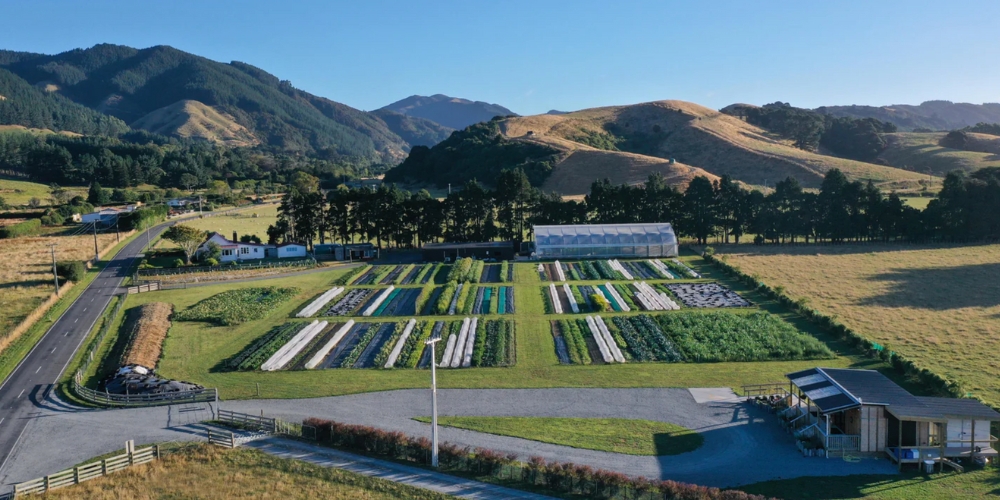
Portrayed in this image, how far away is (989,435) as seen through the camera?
2305 centimetres

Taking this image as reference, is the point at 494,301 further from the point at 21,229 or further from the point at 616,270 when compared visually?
the point at 21,229

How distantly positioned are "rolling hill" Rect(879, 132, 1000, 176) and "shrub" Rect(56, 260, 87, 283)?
451ft

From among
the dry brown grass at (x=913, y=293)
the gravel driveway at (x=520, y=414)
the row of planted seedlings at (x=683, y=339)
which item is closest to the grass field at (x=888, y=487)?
the gravel driveway at (x=520, y=414)

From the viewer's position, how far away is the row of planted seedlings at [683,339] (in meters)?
34.7

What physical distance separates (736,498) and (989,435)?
1137 cm

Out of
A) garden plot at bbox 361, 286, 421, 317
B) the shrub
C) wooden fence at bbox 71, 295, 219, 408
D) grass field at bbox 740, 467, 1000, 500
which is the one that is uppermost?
the shrub

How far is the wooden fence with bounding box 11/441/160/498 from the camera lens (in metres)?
21.2

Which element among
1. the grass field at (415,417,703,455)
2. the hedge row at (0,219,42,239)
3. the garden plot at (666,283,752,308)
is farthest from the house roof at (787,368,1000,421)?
the hedge row at (0,219,42,239)

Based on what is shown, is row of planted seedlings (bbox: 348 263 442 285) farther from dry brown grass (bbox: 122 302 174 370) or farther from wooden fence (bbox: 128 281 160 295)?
wooden fence (bbox: 128 281 160 295)

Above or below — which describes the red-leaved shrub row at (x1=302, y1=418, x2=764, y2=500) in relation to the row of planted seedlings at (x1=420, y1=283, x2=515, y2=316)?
below

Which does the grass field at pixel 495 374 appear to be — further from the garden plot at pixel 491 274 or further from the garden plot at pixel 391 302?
the garden plot at pixel 491 274

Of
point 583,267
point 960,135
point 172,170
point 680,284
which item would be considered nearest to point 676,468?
point 680,284

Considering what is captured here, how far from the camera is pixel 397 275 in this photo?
5891 cm

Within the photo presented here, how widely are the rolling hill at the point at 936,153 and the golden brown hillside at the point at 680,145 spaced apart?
1250 centimetres
